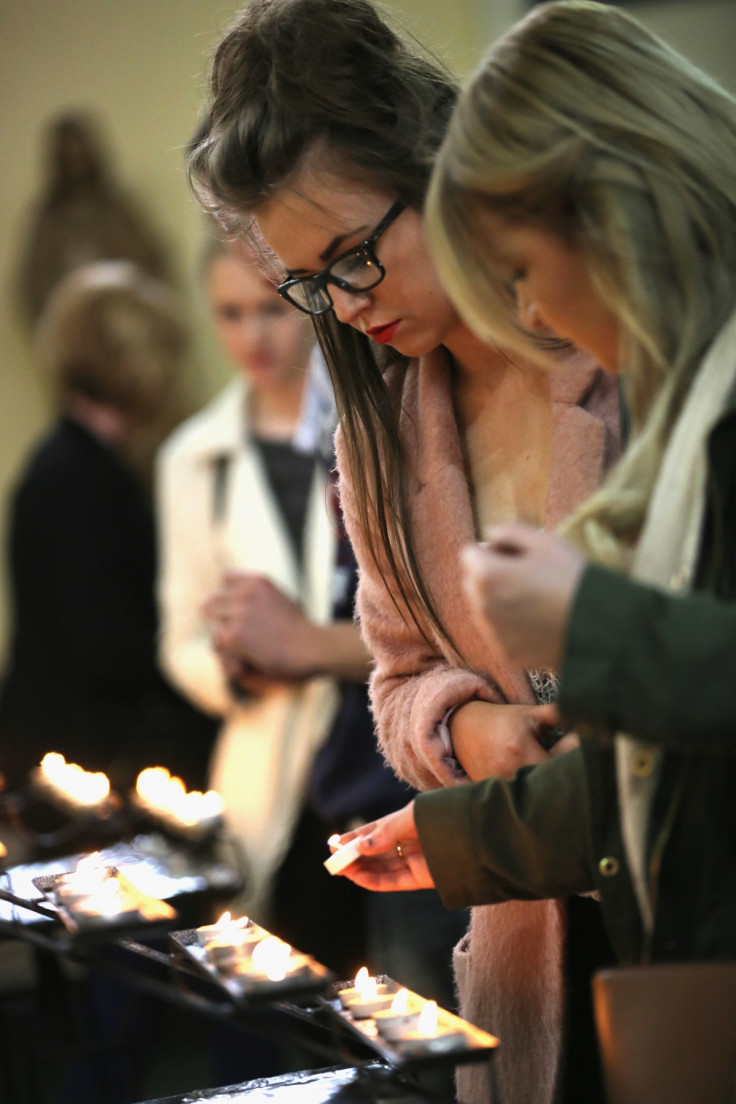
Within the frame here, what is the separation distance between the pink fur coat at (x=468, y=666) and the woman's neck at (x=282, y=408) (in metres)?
1.55

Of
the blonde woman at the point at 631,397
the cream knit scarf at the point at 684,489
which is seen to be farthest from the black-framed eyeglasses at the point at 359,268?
the cream knit scarf at the point at 684,489

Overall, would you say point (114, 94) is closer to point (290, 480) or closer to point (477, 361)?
point (290, 480)

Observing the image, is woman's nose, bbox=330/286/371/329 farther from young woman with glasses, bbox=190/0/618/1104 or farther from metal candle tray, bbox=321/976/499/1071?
metal candle tray, bbox=321/976/499/1071

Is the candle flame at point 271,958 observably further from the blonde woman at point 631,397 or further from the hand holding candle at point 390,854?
the blonde woman at point 631,397

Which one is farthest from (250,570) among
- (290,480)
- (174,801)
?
(174,801)

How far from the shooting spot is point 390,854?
151 centimetres

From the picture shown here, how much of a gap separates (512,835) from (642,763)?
0.91ft

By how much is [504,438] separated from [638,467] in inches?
25.1

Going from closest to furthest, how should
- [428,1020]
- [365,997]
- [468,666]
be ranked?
[428,1020] → [365,997] → [468,666]

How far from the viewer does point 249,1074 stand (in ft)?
9.38

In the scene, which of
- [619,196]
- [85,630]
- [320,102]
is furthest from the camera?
[85,630]

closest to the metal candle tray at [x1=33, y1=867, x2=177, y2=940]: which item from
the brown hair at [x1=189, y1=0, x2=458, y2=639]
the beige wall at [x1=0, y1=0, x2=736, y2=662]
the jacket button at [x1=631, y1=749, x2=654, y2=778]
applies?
the jacket button at [x1=631, y1=749, x2=654, y2=778]

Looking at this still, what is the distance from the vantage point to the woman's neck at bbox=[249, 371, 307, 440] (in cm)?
336

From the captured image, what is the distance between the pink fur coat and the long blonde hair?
456mm
